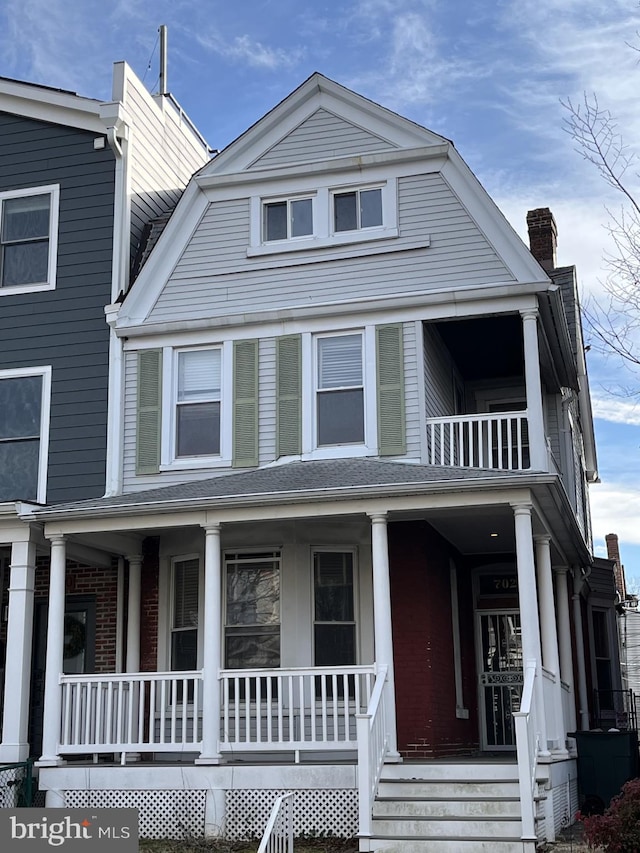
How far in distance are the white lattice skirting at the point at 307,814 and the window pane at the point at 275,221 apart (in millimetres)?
7660

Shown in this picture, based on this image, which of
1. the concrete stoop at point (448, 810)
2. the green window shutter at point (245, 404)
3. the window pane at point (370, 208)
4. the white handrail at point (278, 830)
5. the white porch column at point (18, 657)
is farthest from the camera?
the window pane at point (370, 208)

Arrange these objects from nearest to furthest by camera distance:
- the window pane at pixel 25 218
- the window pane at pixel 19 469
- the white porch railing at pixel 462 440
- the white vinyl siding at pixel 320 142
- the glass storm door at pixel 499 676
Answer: the white porch railing at pixel 462 440
the white vinyl siding at pixel 320 142
the window pane at pixel 19 469
the glass storm door at pixel 499 676
the window pane at pixel 25 218

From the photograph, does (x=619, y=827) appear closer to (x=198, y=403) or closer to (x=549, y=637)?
(x=549, y=637)

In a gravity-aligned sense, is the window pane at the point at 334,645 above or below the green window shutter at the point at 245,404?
below

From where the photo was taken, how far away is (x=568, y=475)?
17594 mm

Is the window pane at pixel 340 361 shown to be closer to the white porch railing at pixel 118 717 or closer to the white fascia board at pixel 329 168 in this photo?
the white fascia board at pixel 329 168

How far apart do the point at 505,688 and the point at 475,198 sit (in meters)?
7.15

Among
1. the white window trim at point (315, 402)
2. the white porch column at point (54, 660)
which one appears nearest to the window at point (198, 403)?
the white window trim at point (315, 402)

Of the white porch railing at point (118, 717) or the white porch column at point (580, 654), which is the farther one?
the white porch column at point (580, 654)

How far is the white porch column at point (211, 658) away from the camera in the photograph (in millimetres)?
12062

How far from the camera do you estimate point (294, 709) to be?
1332cm

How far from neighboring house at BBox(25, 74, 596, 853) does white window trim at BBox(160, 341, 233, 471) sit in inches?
1.3

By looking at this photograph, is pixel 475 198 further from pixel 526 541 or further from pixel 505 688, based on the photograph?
pixel 505 688

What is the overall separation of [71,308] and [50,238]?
1244 millimetres
